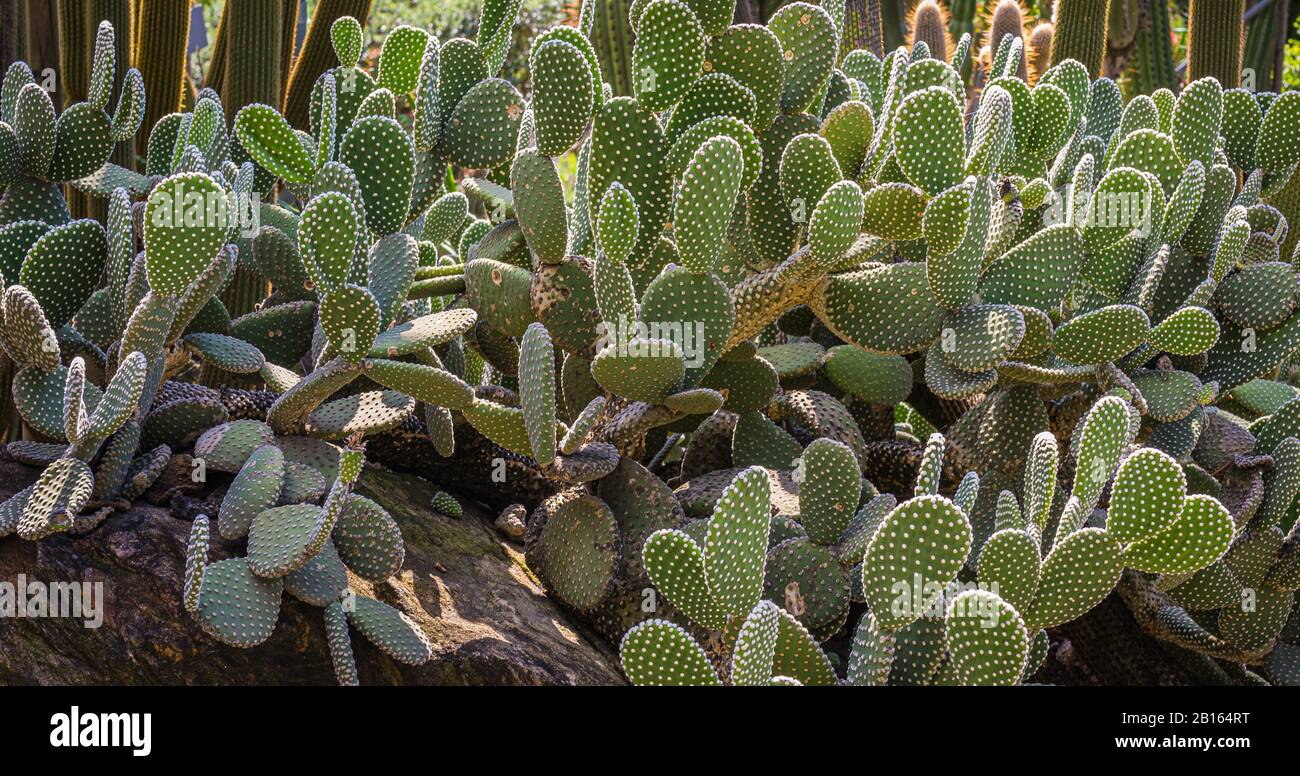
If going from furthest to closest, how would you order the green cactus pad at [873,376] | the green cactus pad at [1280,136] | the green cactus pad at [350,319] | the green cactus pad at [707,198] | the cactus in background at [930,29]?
the cactus in background at [930,29], the green cactus pad at [1280,136], the green cactus pad at [873,376], the green cactus pad at [350,319], the green cactus pad at [707,198]

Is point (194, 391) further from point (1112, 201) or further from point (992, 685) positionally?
point (1112, 201)

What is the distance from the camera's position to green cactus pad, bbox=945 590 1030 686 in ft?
6.43

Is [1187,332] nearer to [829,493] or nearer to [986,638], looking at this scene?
[829,493]

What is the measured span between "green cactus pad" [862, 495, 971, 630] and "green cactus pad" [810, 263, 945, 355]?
703 mm

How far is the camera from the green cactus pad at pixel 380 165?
2672mm

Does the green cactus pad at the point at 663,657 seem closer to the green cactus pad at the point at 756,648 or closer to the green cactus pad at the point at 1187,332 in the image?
the green cactus pad at the point at 756,648

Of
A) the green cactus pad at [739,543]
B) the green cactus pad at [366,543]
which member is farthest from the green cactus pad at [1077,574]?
the green cactus pad at [366,543]

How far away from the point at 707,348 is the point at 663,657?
2.68 ft

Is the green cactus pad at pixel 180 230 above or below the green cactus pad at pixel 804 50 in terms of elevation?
below

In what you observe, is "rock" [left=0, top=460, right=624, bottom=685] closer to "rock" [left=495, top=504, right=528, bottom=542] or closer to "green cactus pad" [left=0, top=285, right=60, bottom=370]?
"green cactus pad" [left=0, top=285, right=60, bottom=370]

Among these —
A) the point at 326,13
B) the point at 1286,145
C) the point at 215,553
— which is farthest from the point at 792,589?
the point at 326,13

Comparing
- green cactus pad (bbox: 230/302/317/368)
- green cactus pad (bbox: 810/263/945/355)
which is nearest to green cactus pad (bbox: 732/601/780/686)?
green cactus pad (bbox: 810/263/945/355)

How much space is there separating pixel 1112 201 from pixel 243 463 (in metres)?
1.97

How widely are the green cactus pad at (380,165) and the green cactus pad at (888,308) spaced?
3.13 ft
